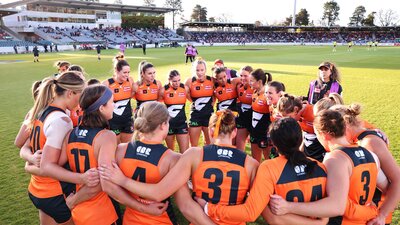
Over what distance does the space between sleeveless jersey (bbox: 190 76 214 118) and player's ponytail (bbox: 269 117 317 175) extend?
13.9 feet

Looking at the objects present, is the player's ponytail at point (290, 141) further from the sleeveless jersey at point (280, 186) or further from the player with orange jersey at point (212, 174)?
the player with orange jersey at point (212, 174)

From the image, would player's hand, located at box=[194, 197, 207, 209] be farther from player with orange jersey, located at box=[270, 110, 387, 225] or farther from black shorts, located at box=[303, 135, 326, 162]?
black shorts, located at box=[303, 135, 326, 162]

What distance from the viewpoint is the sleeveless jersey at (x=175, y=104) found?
6520 mm

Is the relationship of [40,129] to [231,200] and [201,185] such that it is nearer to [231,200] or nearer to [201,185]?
[201,185]

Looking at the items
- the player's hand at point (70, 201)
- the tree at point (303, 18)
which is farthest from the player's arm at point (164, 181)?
the tree at point (303, 18)

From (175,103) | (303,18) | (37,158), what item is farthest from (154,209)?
(303,18)

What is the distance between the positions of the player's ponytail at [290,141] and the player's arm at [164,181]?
728 mm

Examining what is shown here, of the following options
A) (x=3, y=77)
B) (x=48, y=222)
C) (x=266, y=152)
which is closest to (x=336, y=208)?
(x=48, y=222)

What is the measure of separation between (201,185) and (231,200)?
31cm

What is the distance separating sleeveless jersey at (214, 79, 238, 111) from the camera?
22.1ft

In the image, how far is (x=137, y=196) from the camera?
2.90 m

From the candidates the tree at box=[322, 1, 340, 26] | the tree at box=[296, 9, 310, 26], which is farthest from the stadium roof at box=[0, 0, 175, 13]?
the tree at box=[322, 1, 340, 26]

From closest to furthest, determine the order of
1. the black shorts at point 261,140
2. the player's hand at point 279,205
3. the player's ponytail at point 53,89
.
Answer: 1. the player's hand at point 279,205
2. the player's ponytail at point 53,89
3. the black shorts at point 261,140

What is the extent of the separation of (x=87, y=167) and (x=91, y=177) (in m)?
0.18
